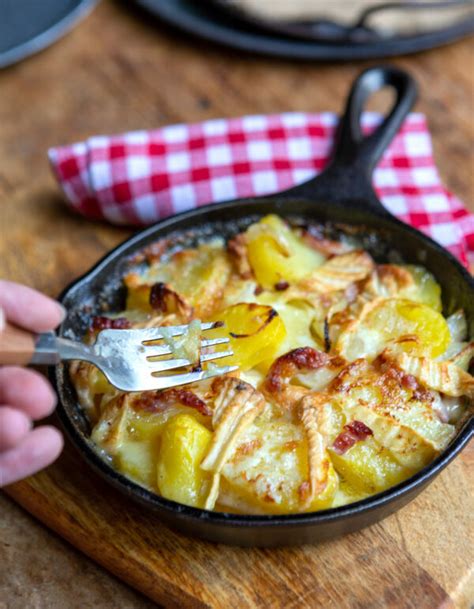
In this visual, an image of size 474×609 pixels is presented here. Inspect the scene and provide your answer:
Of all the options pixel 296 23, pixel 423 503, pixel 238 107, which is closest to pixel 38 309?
pixel 423 503

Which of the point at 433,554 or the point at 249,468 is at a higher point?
the point at 249,468

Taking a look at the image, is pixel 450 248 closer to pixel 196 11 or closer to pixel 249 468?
pixel 249 468

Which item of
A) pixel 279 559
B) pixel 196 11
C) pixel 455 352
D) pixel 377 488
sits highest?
pixel 196 11

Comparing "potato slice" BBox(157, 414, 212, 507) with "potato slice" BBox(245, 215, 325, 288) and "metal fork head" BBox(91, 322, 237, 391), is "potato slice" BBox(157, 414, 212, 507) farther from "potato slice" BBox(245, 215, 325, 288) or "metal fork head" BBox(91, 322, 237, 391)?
"potato slice" BBox(245, 215, 325, 288)

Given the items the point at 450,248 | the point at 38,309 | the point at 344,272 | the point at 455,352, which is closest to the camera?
the point at 38,309

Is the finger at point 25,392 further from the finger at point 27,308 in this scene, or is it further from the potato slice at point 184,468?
the potato slice at point 184,468

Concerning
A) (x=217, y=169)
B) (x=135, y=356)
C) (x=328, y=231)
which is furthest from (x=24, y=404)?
(x=217, y=169)
